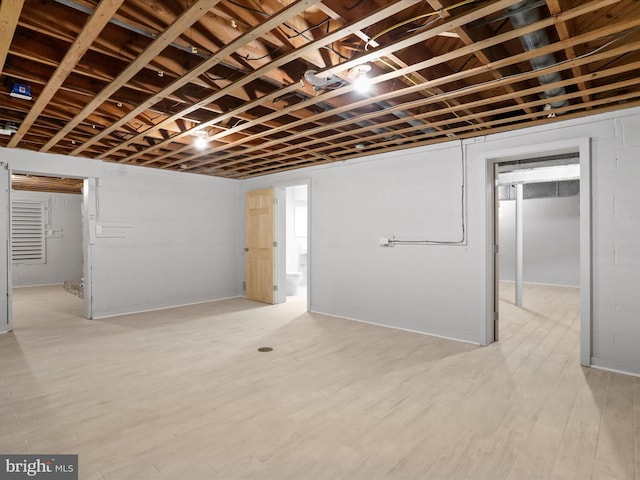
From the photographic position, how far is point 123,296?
564cm

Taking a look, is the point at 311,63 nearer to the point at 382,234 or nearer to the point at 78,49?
the point at 78,49

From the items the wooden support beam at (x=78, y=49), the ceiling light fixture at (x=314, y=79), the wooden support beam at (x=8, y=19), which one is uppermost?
the wooden support beam at (x=8, y=19)

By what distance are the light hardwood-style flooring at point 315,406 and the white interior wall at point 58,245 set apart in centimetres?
539

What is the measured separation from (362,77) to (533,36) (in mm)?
1053

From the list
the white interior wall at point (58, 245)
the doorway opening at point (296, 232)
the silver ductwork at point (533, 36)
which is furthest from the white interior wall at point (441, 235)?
the white interior wall at point (58, 245)

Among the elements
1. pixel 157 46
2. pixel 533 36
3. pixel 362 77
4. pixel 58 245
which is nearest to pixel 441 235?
pixel 362 77

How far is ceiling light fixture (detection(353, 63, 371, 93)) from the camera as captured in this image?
8.00 feet

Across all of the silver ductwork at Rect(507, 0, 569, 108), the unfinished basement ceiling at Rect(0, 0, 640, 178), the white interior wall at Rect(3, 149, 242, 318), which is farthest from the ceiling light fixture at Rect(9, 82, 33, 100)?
the silver ductwork at Rect(507, 0, 569, 108)

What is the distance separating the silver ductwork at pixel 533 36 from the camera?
184cm

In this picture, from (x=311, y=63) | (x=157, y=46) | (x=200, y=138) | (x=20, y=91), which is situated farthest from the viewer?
(x=200, y=138)

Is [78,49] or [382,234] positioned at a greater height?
[78,49]

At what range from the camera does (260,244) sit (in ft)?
21.6

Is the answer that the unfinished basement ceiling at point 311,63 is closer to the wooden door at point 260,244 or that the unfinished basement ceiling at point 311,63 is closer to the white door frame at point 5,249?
the white door frame at point 5,249

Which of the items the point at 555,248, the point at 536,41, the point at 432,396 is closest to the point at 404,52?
the point at 536,41
